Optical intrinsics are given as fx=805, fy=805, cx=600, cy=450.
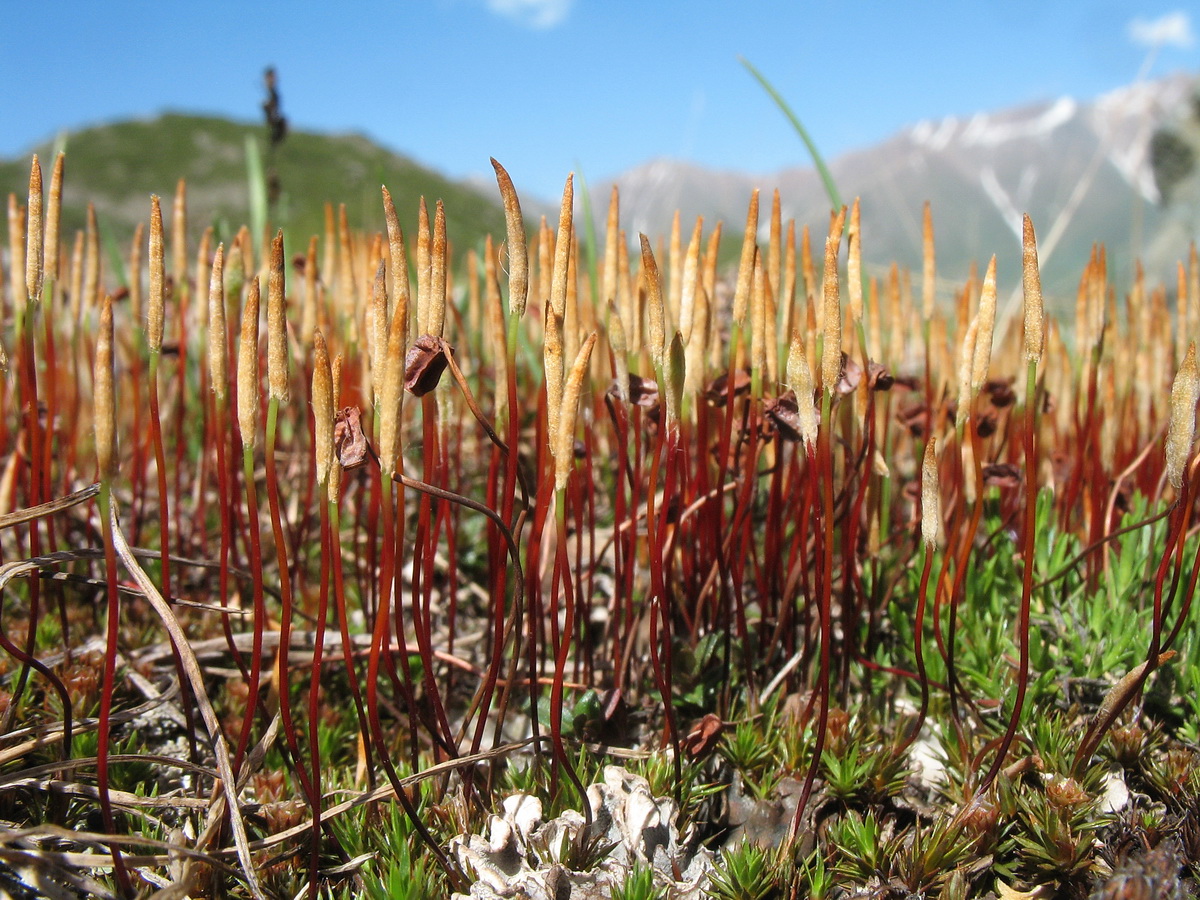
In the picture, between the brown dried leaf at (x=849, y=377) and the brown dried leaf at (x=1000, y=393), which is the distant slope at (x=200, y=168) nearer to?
the brown dried leaf at (x=1000, y=393)

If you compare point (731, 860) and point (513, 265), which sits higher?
point (513, 265)

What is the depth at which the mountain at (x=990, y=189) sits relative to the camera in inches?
339

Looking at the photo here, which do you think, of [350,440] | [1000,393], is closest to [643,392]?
[350,440]

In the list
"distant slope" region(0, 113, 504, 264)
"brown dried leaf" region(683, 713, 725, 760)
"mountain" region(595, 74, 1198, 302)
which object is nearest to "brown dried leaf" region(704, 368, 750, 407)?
"brown dried leaf" region(683, 713, 725, 760)

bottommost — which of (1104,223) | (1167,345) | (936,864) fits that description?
(936,864)

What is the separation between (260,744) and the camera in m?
1.28

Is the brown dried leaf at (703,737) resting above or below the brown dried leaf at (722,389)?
below

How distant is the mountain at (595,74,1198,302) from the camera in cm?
861

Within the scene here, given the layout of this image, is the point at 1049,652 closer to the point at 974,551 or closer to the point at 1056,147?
the point at 974,551

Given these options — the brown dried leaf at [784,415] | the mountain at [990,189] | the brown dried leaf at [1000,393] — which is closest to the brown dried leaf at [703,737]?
the brown dried leaf at [784,415]

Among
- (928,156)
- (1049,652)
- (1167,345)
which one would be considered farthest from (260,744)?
(928,156)

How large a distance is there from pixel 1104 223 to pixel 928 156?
24594 mm

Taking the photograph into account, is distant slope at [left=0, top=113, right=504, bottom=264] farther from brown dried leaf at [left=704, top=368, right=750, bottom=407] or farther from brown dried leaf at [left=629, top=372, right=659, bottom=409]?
brown dried leaf at [left=629, top=372, right=659, bottom=409]

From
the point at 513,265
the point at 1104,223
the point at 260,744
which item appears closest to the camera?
the point at 513,265
